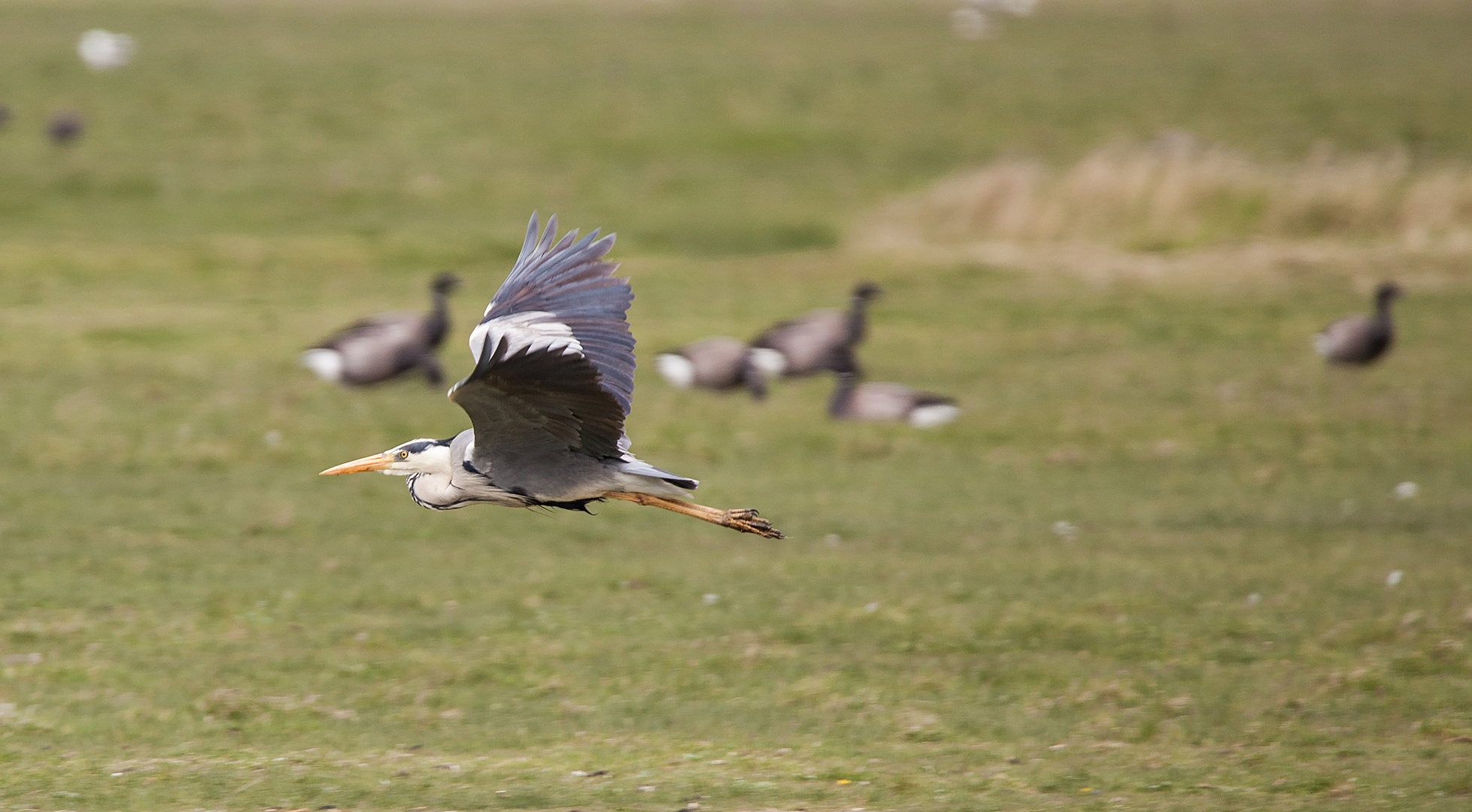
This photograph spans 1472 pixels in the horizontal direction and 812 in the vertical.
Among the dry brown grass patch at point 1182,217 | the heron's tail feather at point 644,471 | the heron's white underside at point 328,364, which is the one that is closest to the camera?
the heron's tail feather at point 644,471

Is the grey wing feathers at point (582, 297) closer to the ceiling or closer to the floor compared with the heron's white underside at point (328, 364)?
closer to the ceiling

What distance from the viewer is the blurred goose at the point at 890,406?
1694 cm

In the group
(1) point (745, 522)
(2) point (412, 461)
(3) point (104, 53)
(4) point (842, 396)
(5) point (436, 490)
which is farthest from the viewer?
(3) point (104, 53)

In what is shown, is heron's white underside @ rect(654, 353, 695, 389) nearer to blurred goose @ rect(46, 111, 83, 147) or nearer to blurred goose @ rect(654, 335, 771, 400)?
blurred goose @ rect(654, 335, 771, 400)

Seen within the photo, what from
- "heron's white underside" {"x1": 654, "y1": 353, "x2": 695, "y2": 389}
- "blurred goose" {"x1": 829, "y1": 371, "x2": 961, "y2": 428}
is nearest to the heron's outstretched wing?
"blurred goose" {"x1": 829, "y1": 371, "x2": 961, "y2": 428}

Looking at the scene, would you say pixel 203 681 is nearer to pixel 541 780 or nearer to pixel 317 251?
pixel 541 780

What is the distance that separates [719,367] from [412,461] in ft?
33.2

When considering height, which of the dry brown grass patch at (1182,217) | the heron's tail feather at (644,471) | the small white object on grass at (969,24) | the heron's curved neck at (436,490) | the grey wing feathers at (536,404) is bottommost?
the heron's curved neck at (436,490)

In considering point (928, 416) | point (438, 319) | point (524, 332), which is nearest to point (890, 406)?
point (928, 416)

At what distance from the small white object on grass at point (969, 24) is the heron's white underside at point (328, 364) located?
32825 mm

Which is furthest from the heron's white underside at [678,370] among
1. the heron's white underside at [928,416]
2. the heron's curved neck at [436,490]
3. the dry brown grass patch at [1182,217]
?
the heron's curved neck at [436,490]

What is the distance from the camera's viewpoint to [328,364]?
57.3 feet

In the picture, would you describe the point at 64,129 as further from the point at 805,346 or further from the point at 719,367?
the point at 805,346

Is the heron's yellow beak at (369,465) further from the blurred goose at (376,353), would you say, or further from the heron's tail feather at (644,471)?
the blurred goose at (376,353)
